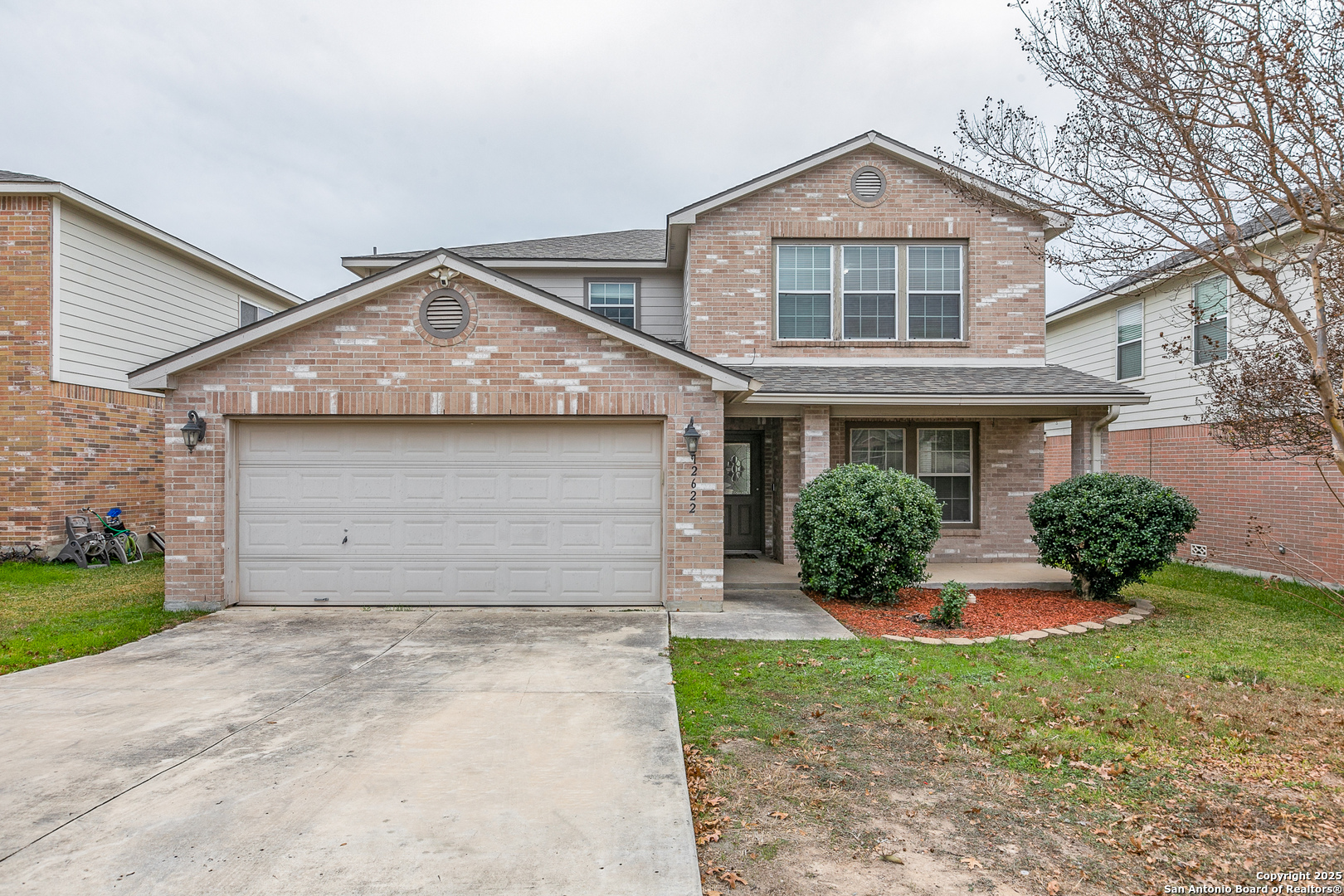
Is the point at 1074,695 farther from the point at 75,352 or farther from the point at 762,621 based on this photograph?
the point at 75,352

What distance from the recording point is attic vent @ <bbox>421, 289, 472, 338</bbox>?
28.2 ft

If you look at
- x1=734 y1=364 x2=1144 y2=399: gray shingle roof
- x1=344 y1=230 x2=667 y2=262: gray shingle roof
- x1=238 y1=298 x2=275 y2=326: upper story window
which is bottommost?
x1=734 y1=364 x2=1144 y2=399: gray shingle roof

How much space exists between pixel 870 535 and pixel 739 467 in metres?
4.66

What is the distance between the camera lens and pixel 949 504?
12.4 m

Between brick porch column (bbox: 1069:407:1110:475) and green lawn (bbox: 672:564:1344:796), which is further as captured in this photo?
brick porch column (bbox: 1069:407:1110:475)

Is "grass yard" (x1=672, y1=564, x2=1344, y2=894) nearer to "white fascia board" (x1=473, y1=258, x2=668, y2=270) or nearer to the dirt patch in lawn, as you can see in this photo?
the dirt patch in lawn

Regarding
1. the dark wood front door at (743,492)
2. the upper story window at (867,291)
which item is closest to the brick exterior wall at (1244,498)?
the upper story window at (867,291)

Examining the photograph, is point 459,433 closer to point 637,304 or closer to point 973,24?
point 637,304

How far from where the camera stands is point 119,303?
43.2 ft

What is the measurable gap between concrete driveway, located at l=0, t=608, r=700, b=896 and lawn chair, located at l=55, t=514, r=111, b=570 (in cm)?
622

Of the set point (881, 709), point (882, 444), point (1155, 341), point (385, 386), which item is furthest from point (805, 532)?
point (1155, 341)

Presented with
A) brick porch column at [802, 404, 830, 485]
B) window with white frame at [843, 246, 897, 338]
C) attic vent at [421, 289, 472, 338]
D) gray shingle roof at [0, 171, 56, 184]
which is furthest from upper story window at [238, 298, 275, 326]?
window with white frame at [843, 246, 897, 338]

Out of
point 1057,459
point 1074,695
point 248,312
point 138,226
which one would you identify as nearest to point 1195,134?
point 1074,695

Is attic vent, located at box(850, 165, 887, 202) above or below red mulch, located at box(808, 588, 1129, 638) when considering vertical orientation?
above
